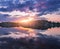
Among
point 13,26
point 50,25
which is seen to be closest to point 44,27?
point 50,25

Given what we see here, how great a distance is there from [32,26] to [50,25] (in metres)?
6.35

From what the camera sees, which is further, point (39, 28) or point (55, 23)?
point (39, 28)

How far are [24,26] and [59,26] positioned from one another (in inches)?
459

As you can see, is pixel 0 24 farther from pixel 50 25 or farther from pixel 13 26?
pixel 50 25

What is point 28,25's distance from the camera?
11375 centimetres

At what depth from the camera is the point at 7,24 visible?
4535 inches

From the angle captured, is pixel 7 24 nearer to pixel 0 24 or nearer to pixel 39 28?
pixel 0 24

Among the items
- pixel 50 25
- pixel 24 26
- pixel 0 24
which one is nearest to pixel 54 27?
pixel 50 25

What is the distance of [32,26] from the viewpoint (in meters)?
116

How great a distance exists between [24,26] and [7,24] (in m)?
5.99

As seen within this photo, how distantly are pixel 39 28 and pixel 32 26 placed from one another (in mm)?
4191

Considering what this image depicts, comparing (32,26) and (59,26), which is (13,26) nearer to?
(32,26)

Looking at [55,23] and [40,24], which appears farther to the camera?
[40,24]

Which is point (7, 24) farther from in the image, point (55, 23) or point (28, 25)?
point (55, 23)
